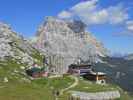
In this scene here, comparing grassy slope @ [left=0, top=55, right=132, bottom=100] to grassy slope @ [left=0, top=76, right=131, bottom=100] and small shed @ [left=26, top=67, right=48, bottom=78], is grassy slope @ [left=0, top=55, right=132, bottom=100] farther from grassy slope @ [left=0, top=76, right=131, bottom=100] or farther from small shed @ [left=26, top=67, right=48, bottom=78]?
small shed @ [left=26, top=67, right=48, bottom=78]

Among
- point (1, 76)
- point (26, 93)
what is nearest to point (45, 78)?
point (1, 76)

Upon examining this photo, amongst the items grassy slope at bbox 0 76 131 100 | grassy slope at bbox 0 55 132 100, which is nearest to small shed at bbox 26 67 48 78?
grassy slope at bbox 0 55 132 100

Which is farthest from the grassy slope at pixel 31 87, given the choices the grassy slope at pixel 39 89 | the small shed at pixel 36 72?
the small shed at pixel 36 72

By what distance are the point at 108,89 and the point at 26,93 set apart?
146 ft

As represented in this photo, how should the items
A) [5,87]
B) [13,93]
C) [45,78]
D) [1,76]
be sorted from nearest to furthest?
1. [13,93]
2. [5,87]
3. [1,76]
4. [45,78]

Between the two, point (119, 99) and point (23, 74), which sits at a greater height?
point (23, 74)

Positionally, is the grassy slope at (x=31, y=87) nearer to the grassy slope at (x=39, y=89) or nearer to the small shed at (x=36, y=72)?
the grassy slope at (x=39, y=89)

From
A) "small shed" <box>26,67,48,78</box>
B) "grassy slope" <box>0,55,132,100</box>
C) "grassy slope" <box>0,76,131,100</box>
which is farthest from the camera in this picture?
"small shed" <box>26,67,48,78</box>

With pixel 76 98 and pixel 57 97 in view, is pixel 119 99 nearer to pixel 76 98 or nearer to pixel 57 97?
pixel 76 98

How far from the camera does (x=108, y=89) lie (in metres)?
162

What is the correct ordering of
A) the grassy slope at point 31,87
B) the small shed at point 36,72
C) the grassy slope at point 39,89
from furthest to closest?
1. the small shed at point 36,72
2. the grassy slope at point 31,87
3. the grassy slope at point 39,89

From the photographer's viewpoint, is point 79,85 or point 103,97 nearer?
point 103,97

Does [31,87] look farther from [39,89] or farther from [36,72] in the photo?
[36,72]

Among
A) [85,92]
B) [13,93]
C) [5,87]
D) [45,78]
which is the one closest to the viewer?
[13,93]
